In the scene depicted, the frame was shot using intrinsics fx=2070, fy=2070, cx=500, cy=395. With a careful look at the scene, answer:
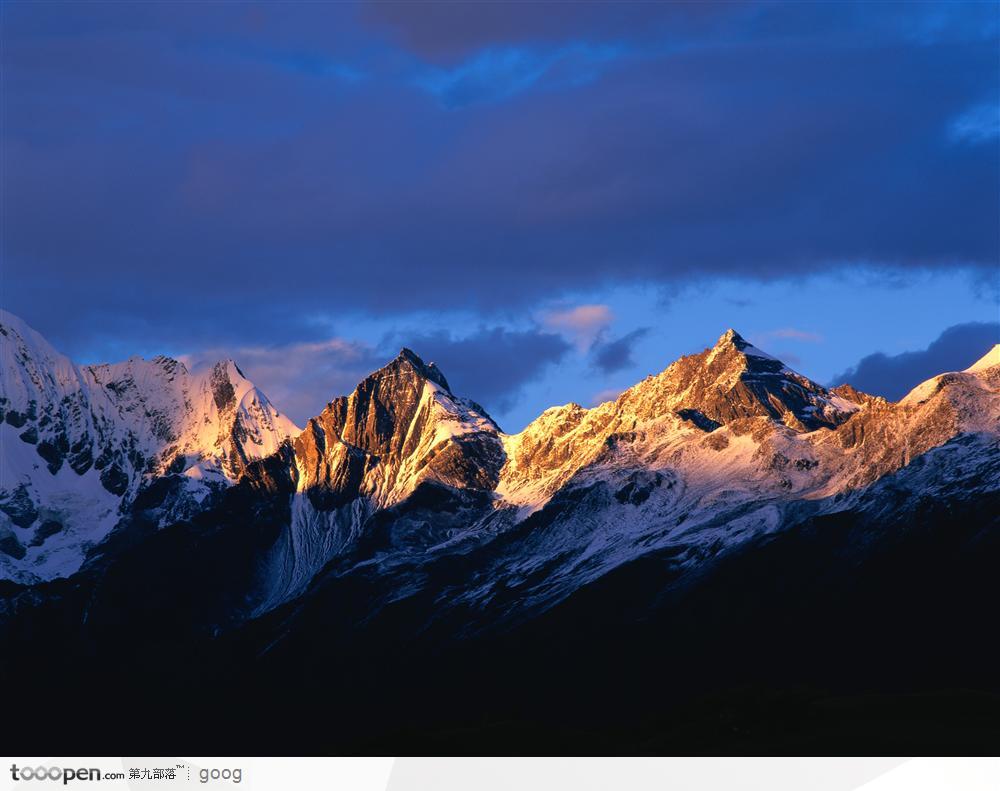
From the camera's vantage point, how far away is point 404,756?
169 meters

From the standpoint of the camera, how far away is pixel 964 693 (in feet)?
618

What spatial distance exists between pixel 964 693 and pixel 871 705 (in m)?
11.7

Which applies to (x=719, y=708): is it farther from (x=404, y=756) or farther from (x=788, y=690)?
(x=404, y=756)

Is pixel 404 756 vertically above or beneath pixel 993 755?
above

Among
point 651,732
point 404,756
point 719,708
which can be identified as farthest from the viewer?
point 651,732
